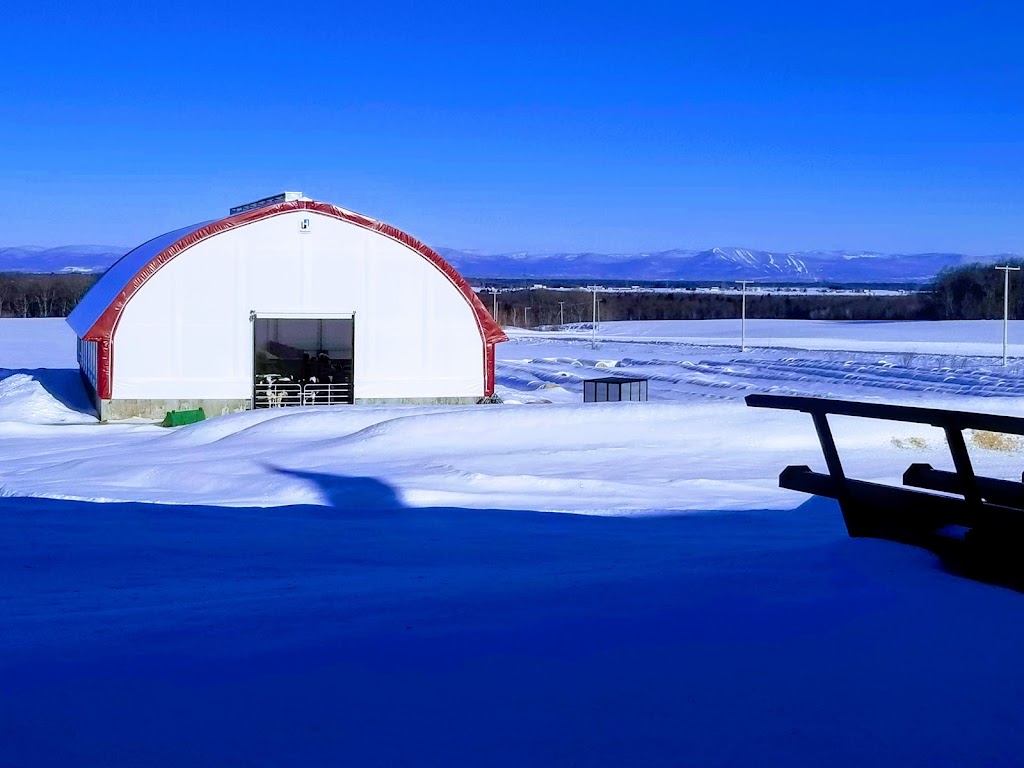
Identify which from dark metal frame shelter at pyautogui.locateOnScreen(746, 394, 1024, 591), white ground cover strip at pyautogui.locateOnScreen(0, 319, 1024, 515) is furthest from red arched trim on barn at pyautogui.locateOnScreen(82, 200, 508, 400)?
dark metal frame shelter at pyautogui.locateOnScreen(746, 394, 1024, 591)

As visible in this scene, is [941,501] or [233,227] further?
[233,227]

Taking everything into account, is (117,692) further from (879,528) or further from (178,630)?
(879,528)

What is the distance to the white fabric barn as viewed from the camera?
22516mm

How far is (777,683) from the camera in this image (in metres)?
3.75

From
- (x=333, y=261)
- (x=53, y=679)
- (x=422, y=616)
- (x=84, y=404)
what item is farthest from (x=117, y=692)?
(x=84, y=404)

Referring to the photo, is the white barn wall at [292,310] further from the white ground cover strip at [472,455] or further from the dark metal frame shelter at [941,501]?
the dark metal frame shelter at [941,501]

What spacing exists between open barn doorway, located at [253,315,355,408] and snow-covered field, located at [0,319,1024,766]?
12.6 m

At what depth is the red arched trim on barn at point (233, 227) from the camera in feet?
72.7

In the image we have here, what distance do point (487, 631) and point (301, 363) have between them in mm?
26922

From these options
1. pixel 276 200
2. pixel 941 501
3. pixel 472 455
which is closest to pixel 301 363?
pixel 276 200

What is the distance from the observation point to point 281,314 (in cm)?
2328

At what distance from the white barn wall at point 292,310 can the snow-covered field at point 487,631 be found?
11.7 m

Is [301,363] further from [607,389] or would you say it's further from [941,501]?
[941,501]

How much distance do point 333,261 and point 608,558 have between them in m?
17.8
